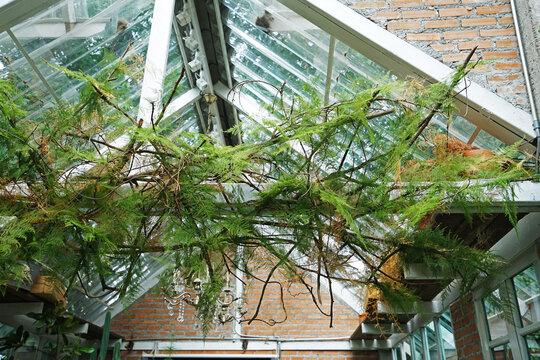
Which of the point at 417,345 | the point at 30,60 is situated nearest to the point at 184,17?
the point at 30,60

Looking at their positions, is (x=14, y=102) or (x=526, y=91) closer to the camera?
(x=14, y=102)

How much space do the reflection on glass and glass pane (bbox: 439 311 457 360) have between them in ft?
0.83

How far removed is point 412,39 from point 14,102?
212cm

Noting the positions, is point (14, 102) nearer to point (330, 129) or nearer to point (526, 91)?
point (330, 129)

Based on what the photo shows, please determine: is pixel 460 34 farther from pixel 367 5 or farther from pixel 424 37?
pixel 367 5

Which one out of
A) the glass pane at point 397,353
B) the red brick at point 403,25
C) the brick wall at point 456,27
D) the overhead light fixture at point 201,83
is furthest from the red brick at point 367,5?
the glass pane at point 397,353

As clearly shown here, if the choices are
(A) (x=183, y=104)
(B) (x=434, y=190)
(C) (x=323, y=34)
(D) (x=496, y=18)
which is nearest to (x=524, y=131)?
(D) (x=496, y=18)

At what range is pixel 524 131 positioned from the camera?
2.64 m

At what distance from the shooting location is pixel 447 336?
17.5ft

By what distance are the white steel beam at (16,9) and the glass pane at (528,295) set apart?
3.33m

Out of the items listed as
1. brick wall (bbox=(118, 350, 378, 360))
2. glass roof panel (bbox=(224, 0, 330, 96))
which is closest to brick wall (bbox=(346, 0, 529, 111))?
glass roof panel (bbox=(224, 0, 330, 96))

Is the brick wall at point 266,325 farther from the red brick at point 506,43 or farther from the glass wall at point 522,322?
the red brick at point 506,43

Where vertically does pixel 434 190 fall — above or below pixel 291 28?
below

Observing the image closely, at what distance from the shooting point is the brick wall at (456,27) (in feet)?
9.52
